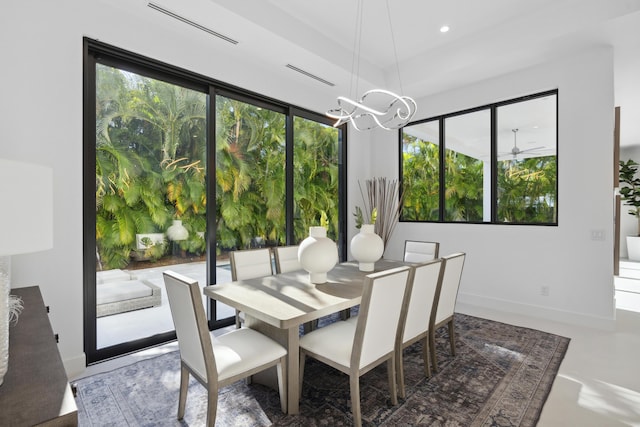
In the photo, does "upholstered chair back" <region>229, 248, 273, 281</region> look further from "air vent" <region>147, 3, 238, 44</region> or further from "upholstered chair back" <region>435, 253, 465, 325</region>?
"air vent" <region>147, 3, 238, 44</region>

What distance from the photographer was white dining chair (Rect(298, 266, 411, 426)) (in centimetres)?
181

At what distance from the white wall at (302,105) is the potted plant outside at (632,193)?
17.9 feet

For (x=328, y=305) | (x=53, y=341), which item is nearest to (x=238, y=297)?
(x=328, y=305)

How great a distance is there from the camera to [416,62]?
171 inches

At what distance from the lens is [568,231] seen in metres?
3.70

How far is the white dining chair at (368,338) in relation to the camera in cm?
181

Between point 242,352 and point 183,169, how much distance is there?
6.87 ft

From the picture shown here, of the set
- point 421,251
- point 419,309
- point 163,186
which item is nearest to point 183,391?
point 419,309

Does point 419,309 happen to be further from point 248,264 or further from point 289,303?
point 248,264

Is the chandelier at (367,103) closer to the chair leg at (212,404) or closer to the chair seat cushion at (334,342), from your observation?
the chair seat cushion at (334,342)

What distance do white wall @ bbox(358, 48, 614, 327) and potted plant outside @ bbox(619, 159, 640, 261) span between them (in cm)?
544

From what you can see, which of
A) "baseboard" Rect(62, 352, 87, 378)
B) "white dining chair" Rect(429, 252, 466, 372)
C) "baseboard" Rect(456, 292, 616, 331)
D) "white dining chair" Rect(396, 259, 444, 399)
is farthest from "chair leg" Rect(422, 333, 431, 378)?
"baseboard" Rect(62, 352, 87, 378)

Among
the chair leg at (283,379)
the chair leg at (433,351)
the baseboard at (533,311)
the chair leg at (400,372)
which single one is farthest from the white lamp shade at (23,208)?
the baseboard at (533,311)

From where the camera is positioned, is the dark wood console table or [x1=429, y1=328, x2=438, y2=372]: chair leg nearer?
the dark wood console table
